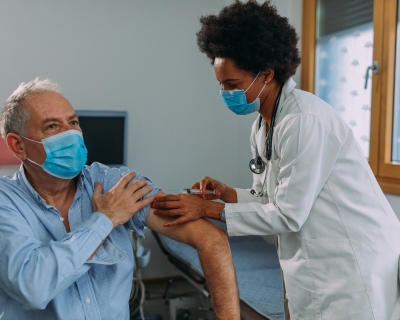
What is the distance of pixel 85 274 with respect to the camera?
3.92 feet

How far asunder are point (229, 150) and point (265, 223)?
272 centimetres

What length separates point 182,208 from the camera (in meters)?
1.33

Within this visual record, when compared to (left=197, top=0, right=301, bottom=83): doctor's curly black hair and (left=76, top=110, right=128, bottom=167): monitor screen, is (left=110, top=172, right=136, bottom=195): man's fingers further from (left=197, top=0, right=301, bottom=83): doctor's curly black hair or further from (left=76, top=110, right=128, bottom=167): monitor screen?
(left=76, top=110, right=128, bottom=167): monitor screen

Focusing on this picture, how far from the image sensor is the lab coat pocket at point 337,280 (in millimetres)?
1333

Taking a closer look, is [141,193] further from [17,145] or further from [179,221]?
[17,145]

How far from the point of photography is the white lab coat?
1320 mm

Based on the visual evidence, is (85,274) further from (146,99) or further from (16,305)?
(146,99)

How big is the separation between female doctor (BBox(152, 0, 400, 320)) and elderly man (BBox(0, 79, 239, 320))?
133 mm

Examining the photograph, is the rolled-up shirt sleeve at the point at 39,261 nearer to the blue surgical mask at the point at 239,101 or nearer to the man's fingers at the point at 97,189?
the man's fingers at the point at 97,189

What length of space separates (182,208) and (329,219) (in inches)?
17.7

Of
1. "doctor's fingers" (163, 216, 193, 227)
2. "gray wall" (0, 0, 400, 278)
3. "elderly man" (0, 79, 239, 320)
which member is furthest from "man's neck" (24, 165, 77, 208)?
"gray wall" (0, 0, 400, 278)

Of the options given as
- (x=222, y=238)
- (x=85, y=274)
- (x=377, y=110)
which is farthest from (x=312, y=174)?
(x=377, y=110)

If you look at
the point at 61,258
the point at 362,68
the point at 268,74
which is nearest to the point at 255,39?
the point at 268,74

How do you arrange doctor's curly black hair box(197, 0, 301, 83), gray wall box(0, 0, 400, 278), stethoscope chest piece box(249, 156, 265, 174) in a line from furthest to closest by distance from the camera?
gray wall box(0, 0, 400, 278), stethoscope chest piece box(249, 156, 265, 174), doctor's curly black hair box(197, 0, 301, 83)
